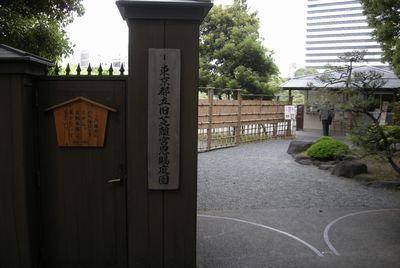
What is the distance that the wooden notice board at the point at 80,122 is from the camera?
3932mm

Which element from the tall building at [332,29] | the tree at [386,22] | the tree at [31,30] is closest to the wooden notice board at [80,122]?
the tree at [31,30]

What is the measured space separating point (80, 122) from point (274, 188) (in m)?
5.88

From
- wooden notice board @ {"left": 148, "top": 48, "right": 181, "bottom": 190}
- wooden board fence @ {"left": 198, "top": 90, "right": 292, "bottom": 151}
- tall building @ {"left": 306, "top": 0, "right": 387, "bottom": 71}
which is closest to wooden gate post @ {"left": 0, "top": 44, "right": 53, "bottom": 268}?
wooden notice board @ {"left": 148, "top": 48, "right": 181, "bottom": 190}

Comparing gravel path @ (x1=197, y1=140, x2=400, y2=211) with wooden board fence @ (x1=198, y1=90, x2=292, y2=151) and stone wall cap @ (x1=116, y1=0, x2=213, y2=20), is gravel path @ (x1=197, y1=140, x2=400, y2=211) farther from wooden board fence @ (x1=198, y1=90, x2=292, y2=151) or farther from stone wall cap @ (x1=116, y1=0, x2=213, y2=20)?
stone wall cap @ (x1=116, y1=0, x2=213, y2=20)

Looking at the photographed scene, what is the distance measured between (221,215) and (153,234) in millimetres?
2844

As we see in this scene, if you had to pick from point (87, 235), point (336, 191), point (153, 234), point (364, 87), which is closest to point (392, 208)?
point (336, 191)

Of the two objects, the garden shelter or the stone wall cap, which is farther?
the garden shelter

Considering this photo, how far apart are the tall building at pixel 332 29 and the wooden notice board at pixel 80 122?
27.0 metres

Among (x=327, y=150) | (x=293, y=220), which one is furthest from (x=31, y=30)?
(x=327, y=150)

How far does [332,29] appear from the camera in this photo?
3450 cm

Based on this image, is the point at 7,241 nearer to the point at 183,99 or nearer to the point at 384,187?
the point at 183,99

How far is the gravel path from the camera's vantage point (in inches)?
297

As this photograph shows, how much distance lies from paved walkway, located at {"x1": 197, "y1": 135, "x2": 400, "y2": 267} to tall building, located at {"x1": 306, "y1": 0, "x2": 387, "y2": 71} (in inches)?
838

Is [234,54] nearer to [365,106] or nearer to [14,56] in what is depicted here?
[365,106]
